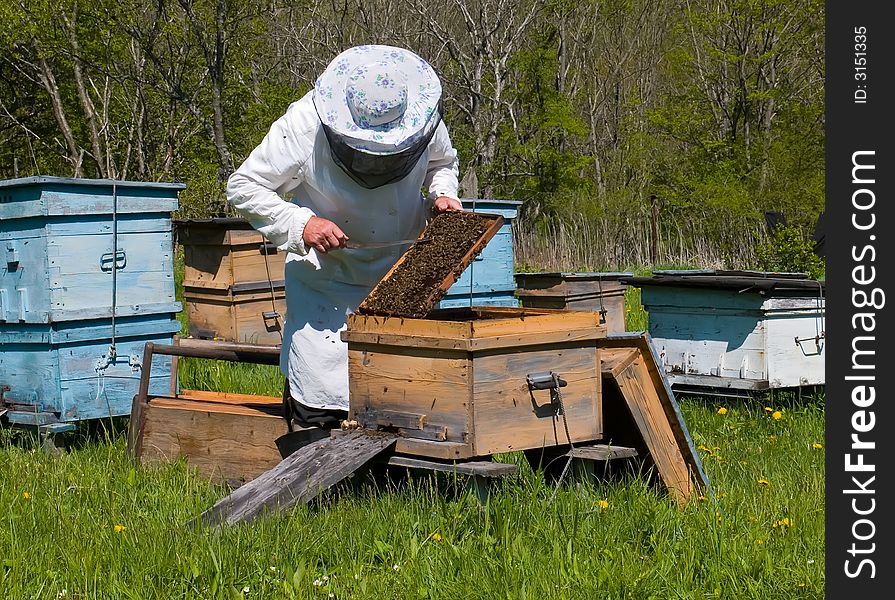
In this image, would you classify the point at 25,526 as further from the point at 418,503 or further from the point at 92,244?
the point at 92,244

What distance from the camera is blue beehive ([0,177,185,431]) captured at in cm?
544

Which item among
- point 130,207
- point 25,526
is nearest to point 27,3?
point 130,207

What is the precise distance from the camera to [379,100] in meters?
3.78

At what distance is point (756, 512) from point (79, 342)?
3667mm

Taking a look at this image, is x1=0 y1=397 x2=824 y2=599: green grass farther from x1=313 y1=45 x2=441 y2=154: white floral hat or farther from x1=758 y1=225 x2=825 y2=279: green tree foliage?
x1=758 y1=225 x2=825 y2=279: green tree foliage

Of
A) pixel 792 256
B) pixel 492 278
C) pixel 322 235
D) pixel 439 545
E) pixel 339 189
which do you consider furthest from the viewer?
pixel 792 256

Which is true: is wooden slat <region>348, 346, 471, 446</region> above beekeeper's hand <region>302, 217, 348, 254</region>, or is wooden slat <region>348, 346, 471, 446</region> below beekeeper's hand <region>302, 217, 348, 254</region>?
below

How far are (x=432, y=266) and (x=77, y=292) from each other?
2.60m

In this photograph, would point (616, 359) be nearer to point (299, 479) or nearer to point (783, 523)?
point (783, 523)

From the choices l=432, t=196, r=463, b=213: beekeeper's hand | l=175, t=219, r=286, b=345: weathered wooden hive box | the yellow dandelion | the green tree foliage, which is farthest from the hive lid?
the green tree foliage

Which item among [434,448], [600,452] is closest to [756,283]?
[600,452]

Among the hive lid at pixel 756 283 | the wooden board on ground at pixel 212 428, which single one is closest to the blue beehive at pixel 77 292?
the wooden board on ground at pixel 212 428

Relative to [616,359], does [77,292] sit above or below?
above

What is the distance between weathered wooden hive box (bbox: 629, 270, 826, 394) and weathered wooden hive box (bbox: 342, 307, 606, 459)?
2838 mm
